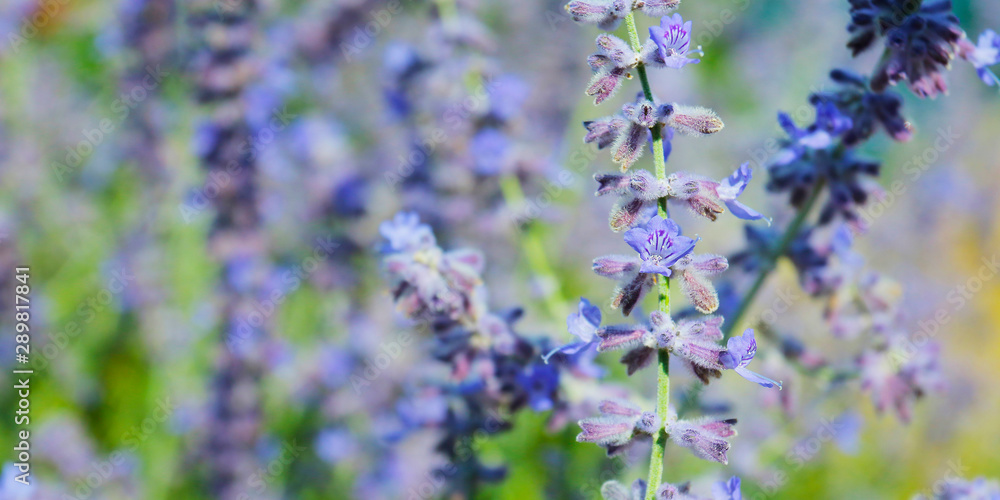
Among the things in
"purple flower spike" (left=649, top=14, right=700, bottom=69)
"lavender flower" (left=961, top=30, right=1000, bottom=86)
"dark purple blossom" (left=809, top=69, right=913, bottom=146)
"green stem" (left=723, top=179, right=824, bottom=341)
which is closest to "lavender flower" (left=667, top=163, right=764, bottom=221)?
"purple flower spike" (left=649, top=14, right=700, bottom=69)

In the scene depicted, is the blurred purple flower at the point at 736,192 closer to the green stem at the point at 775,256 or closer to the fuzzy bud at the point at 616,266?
the fuzzy bud at the point at 616,266

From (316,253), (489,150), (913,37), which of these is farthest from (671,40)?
(316,253)

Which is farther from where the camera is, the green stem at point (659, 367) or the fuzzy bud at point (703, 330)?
the fuzzy bud at point (703, 330)

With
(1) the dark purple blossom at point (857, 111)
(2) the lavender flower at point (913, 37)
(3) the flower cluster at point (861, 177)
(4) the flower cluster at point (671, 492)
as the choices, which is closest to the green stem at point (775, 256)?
(3) the flower cluster at point (861, 177)

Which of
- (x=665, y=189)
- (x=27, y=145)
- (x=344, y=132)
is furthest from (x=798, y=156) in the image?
(x=27, y=145)

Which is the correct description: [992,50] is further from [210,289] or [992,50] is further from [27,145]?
[27,145]

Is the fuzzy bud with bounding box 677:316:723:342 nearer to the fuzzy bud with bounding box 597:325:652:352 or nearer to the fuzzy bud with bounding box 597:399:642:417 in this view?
the fuzzy bud with bounding box 597:325:652:352

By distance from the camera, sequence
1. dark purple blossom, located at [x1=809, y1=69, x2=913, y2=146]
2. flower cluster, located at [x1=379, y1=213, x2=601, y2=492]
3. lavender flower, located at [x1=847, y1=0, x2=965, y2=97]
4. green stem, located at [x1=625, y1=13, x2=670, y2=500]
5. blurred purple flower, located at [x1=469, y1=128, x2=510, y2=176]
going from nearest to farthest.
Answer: green stem, located at [x1=625, y1=13, x2=670, y2=500]
lavender flower, located at [x1=847, y1=0, x2=965, y2=97]
dark purple blossom, located at [x1=809, y1=69, x2=913, y2=146]
flower cluster, located at [x1=379, y1=213, x2=601, y2=492]
blurred purple flower, located at [x1=469, y1=128, x2=510, y2=176]
